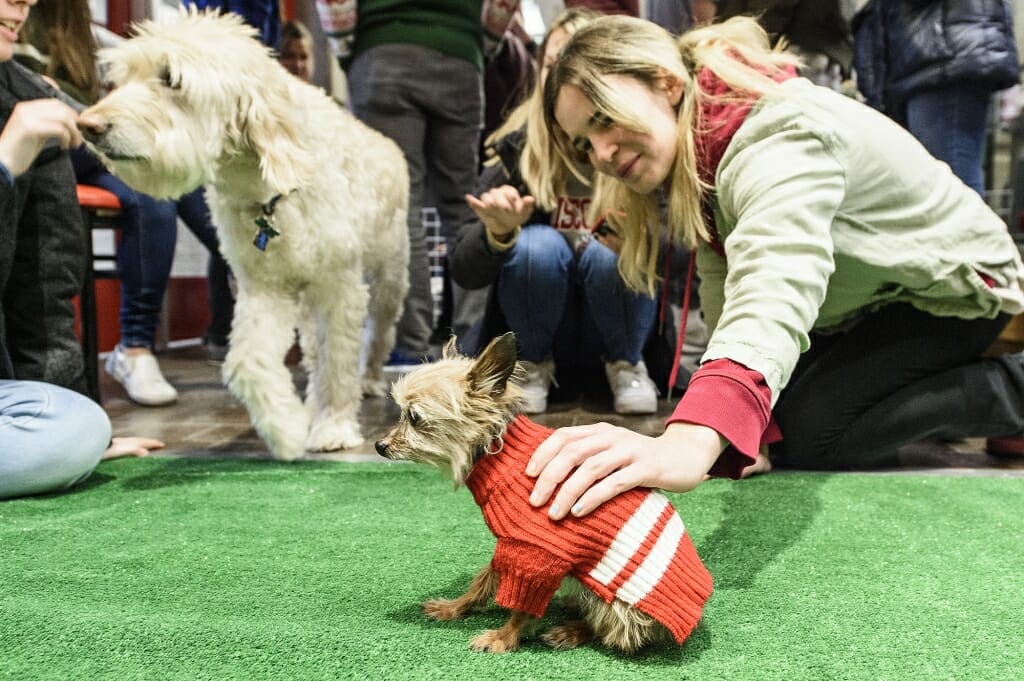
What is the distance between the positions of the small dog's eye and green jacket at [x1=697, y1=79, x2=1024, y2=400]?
1.53 m

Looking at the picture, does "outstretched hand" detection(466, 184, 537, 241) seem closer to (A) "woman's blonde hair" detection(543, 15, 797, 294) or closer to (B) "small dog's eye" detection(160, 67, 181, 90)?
(A) "woman's blonde hair" detection(543, 15, 797, 294)

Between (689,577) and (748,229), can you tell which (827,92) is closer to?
(748,229)

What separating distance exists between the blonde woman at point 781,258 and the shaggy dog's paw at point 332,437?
1133 mm

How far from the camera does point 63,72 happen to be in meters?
3.01

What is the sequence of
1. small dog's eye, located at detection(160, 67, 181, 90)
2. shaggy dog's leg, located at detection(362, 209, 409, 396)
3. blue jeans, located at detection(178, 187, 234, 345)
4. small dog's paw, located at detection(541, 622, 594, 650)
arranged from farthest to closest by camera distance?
1. blue jeans, located at detection(178, 187, 234, 345)
2. shaggy dog's leg, located at detection(362, 209, 409, 396)
3. small dog's eye, located at detection(160, 67, 181, 90)
4. small dog's paw, located at detection(541, 622, 594, 650)

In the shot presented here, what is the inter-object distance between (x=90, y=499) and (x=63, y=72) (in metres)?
1.89

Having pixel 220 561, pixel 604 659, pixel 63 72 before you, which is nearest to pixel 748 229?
pixel 604 659

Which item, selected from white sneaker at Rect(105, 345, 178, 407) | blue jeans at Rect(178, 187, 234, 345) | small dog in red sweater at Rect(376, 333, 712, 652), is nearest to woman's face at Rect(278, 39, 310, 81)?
blue jeans at Rect(178, 187, 234, 345)

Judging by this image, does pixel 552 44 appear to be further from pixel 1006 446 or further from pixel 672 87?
pixel 1006 446

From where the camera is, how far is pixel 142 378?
354 cm

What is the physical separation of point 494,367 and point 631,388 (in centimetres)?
218

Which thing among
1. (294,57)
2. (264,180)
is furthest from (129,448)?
(294,57)

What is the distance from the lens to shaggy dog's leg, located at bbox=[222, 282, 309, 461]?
2.37 m

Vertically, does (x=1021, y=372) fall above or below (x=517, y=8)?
below
